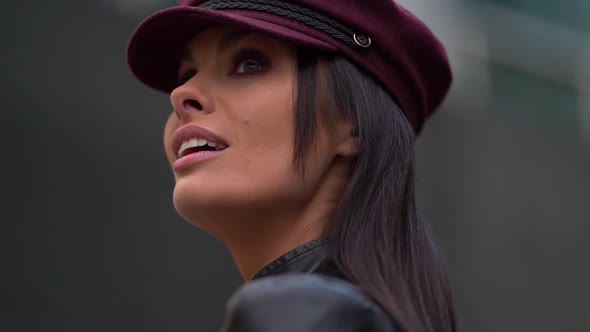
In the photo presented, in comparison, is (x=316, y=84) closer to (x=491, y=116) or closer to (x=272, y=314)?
(x=272, y=314)

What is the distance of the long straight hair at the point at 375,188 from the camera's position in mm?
1541

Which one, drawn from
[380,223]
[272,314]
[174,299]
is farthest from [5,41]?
[272,314]

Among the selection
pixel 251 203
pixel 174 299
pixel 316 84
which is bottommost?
pixel 174 299

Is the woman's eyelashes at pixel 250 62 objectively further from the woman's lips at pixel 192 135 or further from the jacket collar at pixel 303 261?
the jacket collar at pixel 303 261

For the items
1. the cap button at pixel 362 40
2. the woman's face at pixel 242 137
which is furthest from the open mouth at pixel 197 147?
the cap button at pixel 362 40

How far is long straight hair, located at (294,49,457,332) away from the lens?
5.06 ft

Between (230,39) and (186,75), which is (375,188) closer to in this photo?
(230,39)

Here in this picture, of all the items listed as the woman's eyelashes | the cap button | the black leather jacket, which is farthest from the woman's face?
the black leather jacket

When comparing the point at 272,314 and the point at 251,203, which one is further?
the point at 251,203

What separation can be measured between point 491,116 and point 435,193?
52 centimetres

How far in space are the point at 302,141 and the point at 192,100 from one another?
0.24 meters

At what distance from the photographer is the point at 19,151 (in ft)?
11.3

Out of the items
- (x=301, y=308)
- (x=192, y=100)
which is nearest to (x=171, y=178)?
(x=192, y=100)

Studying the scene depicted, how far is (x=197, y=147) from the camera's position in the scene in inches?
66.6
